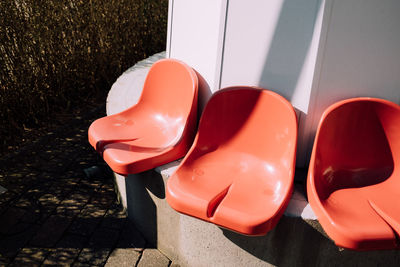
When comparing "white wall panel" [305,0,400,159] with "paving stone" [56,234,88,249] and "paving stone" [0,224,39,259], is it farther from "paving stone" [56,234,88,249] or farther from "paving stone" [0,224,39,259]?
"paving stone" [0,224,39,259]

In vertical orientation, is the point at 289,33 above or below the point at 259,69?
above

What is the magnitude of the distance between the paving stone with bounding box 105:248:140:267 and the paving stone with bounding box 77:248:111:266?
1.9 inches

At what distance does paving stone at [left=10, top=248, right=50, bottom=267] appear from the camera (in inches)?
124

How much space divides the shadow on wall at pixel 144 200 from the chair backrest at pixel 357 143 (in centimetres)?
122

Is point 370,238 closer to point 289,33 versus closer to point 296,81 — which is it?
point 296,81

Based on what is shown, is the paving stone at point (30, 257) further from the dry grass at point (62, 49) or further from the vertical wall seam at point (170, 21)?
the vertical wall seam at point (170, 21)

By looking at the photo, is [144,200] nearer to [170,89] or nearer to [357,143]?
[170,89]

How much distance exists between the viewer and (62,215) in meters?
3.70

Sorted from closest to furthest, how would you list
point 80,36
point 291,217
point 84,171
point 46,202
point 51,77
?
1. point 291,217
2. point 46,202
3. point 84,171
4. point 51,77
5. point 80,36

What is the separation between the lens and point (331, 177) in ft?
9.89

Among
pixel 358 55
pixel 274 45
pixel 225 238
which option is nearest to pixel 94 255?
pixel 225 238

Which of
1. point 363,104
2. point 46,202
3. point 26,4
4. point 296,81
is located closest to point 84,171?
point 46,202

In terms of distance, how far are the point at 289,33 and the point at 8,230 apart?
2.84m

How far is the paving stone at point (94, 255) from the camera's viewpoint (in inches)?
127
